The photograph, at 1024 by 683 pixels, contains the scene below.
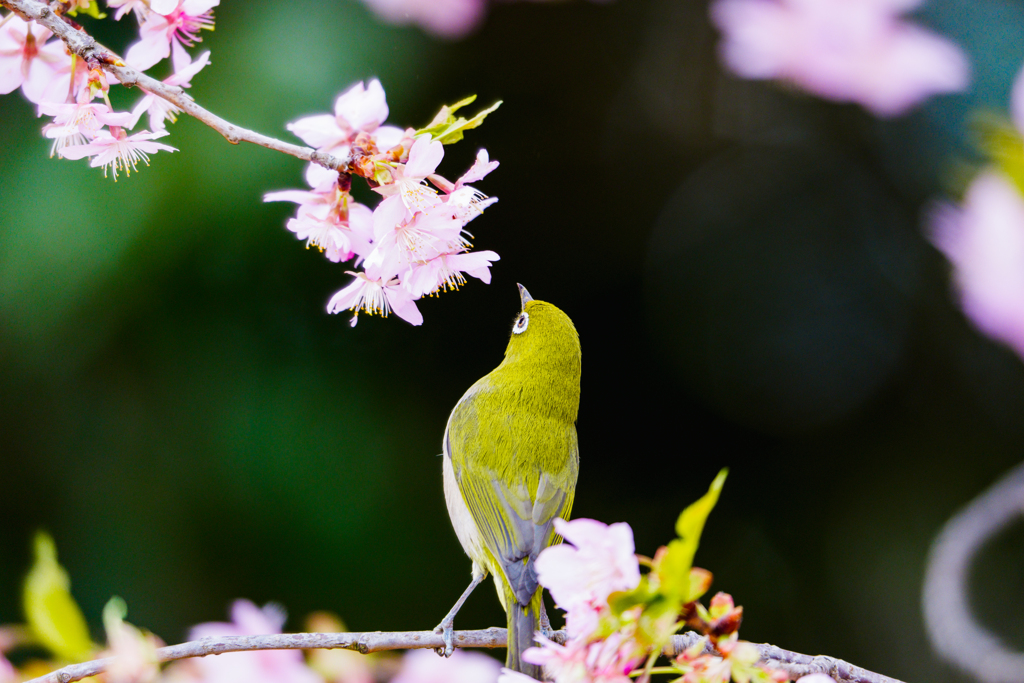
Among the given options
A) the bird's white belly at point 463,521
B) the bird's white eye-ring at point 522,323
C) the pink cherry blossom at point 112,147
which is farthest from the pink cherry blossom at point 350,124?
the bird's white belly at point 463,521

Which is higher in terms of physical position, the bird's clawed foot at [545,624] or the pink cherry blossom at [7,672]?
the bird's clawed foot at [545,624]

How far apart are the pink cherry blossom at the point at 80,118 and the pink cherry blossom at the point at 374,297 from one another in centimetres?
19

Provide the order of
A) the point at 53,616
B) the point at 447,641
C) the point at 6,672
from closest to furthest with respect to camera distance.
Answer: the point at 447,641 < the point at 53,616 < the point at 6,672

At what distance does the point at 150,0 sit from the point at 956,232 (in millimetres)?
602

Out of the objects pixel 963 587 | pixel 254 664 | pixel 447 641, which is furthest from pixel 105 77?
pixel 963 587

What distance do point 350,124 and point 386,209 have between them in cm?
7

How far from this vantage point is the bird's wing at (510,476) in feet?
2.03

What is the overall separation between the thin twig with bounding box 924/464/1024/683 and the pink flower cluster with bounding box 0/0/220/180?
3.07ft

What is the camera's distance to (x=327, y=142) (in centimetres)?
51

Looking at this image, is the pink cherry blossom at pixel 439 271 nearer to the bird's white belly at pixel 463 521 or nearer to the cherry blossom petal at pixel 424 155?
the cherry blossom petal at pixel 424 155

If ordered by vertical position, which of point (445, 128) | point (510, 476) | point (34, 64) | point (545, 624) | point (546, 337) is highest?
point (34, 64)

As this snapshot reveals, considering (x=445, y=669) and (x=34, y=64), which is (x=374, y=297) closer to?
(x=34, y=64)

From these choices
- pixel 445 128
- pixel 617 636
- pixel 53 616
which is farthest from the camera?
pixel 53 616

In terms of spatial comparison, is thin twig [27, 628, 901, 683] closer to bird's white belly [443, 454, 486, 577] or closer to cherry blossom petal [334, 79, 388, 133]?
bird's white belly [443, 454, 486, 577]
